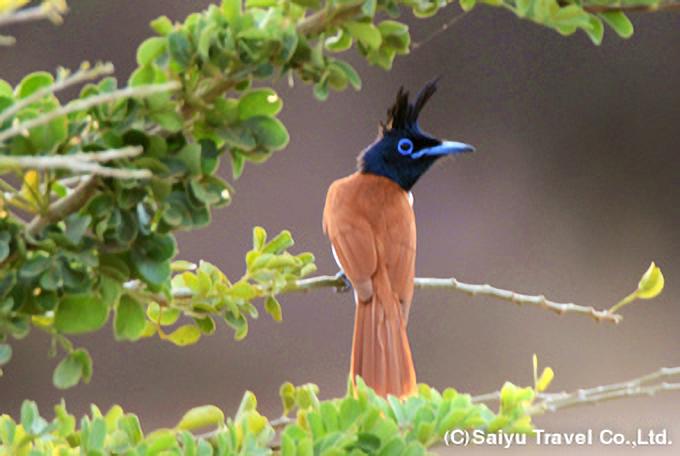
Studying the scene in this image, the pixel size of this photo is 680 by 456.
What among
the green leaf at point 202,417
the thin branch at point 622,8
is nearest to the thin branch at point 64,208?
the green leaf at point 202,417

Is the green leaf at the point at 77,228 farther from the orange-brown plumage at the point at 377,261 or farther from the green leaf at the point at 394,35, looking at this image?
the orange-brown plumage at the point at 377,261

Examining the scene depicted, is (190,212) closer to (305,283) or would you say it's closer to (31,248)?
(31,248)

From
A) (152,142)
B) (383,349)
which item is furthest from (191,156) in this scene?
(383,349)

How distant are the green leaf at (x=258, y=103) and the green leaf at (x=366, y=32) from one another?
0.06m

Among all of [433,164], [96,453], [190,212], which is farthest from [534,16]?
[433,164]

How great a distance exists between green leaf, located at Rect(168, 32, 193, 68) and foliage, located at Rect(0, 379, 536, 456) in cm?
21

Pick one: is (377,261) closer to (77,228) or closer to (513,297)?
(513,297)

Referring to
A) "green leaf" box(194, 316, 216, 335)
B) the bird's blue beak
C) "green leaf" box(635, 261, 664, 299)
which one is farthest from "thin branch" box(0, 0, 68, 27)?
the bird's blue beak

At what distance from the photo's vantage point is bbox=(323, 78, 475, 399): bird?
1.04 meters

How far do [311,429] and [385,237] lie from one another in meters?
0.71

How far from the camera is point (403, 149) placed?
4.75 feet

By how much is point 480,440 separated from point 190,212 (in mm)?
254

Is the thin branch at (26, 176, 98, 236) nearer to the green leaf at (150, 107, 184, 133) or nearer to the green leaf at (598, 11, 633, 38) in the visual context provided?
the green leaf at (150, 107, 184, 133)

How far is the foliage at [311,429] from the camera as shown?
1.94 feet
